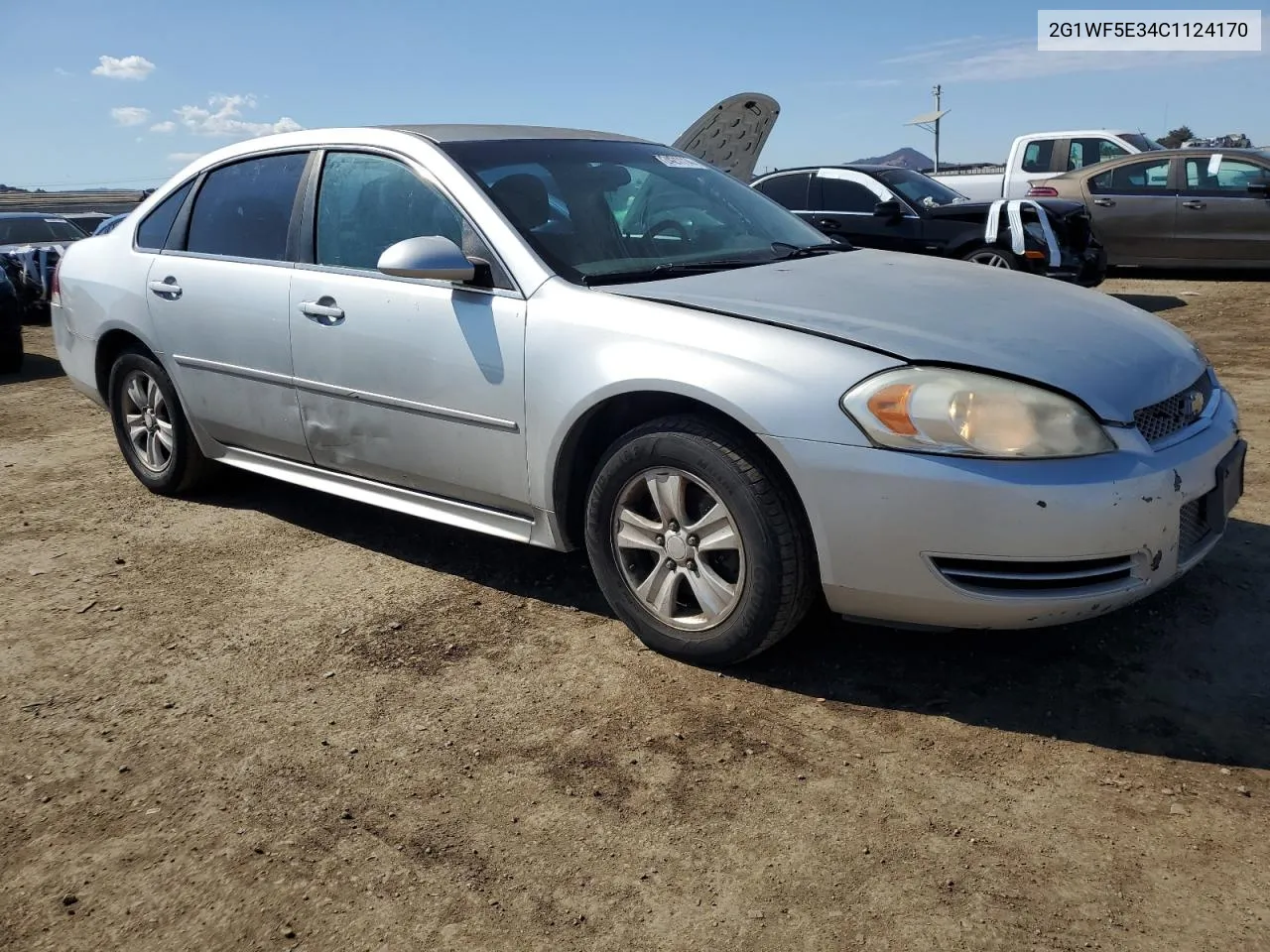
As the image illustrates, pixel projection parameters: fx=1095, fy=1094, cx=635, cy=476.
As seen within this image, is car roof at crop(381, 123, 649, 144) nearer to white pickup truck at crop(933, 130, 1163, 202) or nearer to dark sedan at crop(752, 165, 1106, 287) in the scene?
dark sedan at crop(752, 165, 1106, 287)

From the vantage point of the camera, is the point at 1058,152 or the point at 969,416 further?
the point at 1058,152

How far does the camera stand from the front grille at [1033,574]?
106 inches

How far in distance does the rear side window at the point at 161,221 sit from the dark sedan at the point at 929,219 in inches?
263

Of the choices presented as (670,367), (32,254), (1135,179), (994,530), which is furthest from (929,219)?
(32,254)

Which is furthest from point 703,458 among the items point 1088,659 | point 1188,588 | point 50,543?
point 50,543

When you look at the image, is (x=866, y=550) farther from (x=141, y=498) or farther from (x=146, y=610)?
(x=141, y=498)

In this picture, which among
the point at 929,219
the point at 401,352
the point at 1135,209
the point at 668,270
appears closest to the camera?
the point at 668,270

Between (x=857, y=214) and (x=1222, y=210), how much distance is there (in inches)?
167

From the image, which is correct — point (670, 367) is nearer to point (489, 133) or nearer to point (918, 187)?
point (489, 133)

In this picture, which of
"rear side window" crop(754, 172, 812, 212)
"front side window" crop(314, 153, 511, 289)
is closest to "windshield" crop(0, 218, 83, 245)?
"rear side window" crop(754, 172, 812, 212)

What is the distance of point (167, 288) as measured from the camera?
14.9 ft

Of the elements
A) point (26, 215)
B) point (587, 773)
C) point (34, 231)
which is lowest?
point (587, 773)

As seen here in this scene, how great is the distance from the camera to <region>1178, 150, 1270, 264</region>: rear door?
11.6 m

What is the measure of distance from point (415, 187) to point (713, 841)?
7.89ft
